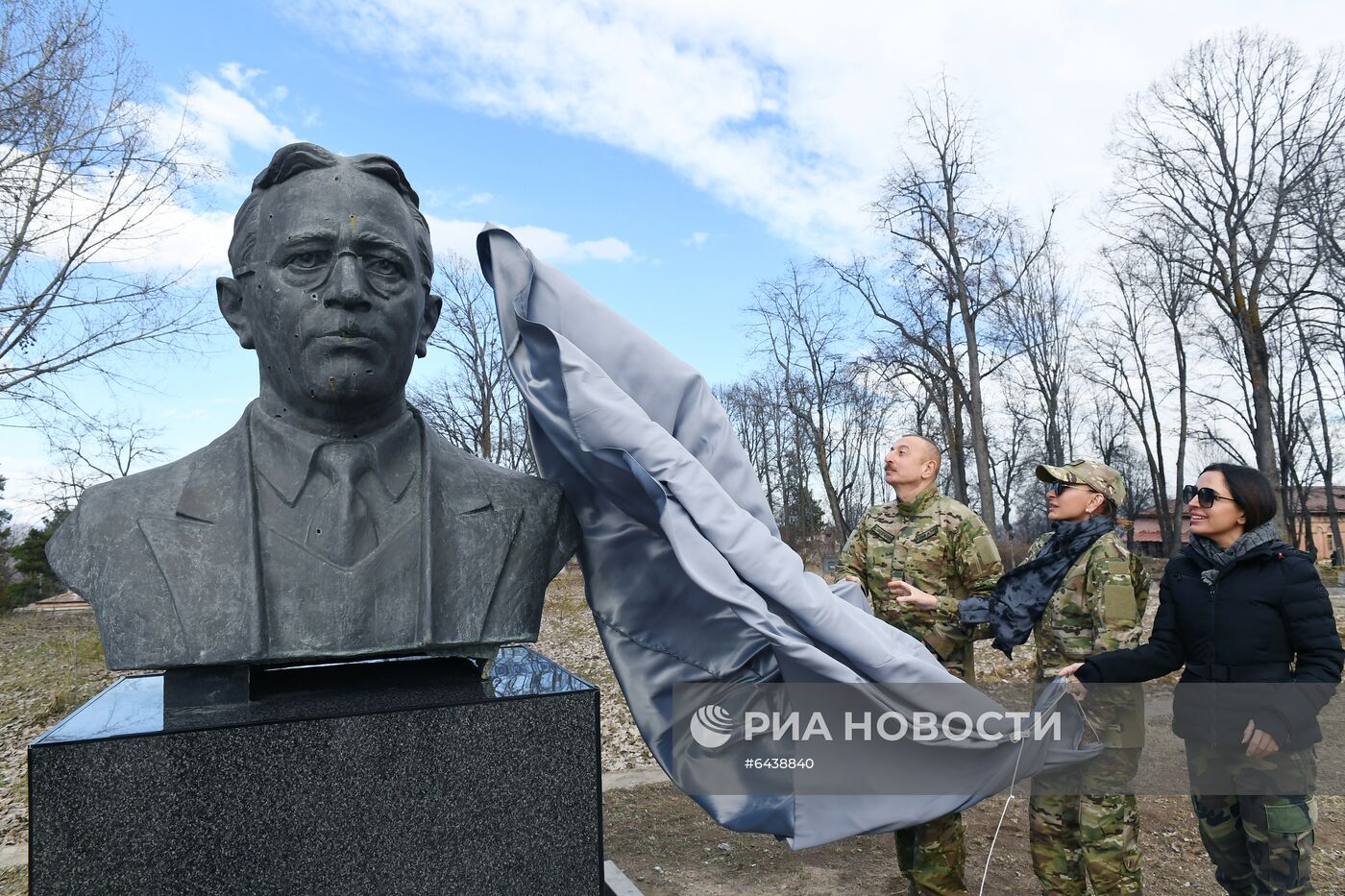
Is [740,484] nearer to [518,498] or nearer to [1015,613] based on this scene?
[518,498]

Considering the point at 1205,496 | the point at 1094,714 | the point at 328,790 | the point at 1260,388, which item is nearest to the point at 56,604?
the point at 328,790

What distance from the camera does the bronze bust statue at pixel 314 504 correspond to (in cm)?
227

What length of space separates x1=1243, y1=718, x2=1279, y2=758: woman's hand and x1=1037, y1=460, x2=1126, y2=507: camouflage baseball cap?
3.14 ft

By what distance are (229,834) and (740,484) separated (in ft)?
5.42

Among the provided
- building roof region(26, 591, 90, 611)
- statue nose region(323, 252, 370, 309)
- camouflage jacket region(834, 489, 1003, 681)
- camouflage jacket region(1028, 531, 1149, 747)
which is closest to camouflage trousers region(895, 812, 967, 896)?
camouflage jacket region(834, 489, 1003, 681)

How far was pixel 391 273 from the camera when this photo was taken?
242 cm

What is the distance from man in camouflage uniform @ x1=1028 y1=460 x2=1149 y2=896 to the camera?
341 centimetres

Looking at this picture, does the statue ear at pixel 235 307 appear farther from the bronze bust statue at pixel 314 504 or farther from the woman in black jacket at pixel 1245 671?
the woman in black jacket at pixel 1245 671

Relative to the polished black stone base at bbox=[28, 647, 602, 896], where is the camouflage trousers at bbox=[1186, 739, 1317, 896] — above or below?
below

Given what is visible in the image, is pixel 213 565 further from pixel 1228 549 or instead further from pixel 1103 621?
pixel 1228 549

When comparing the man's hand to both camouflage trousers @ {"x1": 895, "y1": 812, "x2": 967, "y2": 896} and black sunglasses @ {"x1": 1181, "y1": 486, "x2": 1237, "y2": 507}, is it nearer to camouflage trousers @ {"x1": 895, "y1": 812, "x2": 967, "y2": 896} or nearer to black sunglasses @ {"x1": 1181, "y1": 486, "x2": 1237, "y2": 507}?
camouflage trousers @ {"x1": 895, "y1": 812, "x2": 967, "y2": 896}

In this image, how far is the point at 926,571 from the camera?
13.6 feet

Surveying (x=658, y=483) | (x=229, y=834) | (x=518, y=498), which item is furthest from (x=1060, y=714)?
(x=229, y=834)

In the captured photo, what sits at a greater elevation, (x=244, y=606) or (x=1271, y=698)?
(x=244, y=606)
